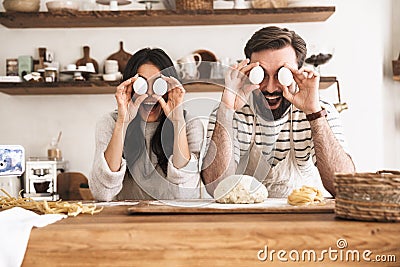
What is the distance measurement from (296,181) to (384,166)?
1812mm

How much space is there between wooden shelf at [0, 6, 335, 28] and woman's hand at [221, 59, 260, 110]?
1813mm

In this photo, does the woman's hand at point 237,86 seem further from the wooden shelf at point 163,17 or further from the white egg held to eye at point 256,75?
Result: the wooden shelf at point 163,17

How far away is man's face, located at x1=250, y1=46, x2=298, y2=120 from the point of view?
1878 millimetres

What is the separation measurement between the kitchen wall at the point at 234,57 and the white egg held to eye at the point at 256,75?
2.06 metres

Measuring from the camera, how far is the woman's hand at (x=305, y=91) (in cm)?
180

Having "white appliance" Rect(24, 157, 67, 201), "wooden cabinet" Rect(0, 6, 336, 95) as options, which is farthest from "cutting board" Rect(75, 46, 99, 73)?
"white appliance" Rect(24, 157, 67, 201)

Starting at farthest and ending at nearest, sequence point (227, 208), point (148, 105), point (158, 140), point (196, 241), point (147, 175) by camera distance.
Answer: point (158, 140), point (148, 105), point (147, 175), point (227, 208), point (196, 241)

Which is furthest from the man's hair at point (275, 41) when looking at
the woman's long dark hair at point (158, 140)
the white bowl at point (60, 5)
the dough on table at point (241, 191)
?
the white bowl at point (60, 5)

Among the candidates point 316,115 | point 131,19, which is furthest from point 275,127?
point 131,19

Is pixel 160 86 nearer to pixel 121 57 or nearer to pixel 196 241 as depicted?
pixel 196 241

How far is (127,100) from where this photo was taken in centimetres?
188

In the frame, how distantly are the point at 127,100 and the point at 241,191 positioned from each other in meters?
0.48

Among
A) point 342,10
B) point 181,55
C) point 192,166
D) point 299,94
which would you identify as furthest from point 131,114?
point 342,10

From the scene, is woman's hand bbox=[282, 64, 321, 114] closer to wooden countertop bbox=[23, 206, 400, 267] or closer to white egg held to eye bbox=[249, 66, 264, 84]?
white egg held to eye bbox=[249, 66, 264, 84]
